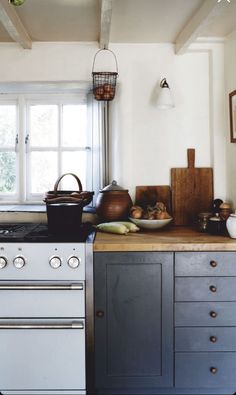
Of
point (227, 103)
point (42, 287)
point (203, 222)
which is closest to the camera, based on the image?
point (42, 287)

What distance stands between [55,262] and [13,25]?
1.39m

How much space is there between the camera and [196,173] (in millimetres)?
2637

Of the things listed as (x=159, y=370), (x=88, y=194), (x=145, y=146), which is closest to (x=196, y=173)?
(x=145, y=146)

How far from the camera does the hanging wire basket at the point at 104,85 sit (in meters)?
2.48

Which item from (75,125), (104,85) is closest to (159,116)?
(104,85)

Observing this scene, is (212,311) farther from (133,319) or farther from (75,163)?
(75,163)

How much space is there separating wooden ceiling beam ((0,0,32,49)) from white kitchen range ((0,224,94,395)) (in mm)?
1232

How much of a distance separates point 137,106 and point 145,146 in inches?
11.5

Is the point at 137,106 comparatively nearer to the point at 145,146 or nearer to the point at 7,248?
the point at 145,146

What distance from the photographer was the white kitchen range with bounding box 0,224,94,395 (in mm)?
1960

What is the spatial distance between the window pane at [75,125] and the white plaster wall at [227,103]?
42.2 inches

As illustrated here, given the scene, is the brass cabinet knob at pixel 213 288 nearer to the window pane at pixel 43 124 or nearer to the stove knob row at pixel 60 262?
the stove knob row at pixel 60 262

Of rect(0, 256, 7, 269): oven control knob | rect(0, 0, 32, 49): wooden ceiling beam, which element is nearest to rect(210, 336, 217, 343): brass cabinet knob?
rect(0, 256, 7, 269): oven control knob

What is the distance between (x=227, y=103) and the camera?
258 cm
